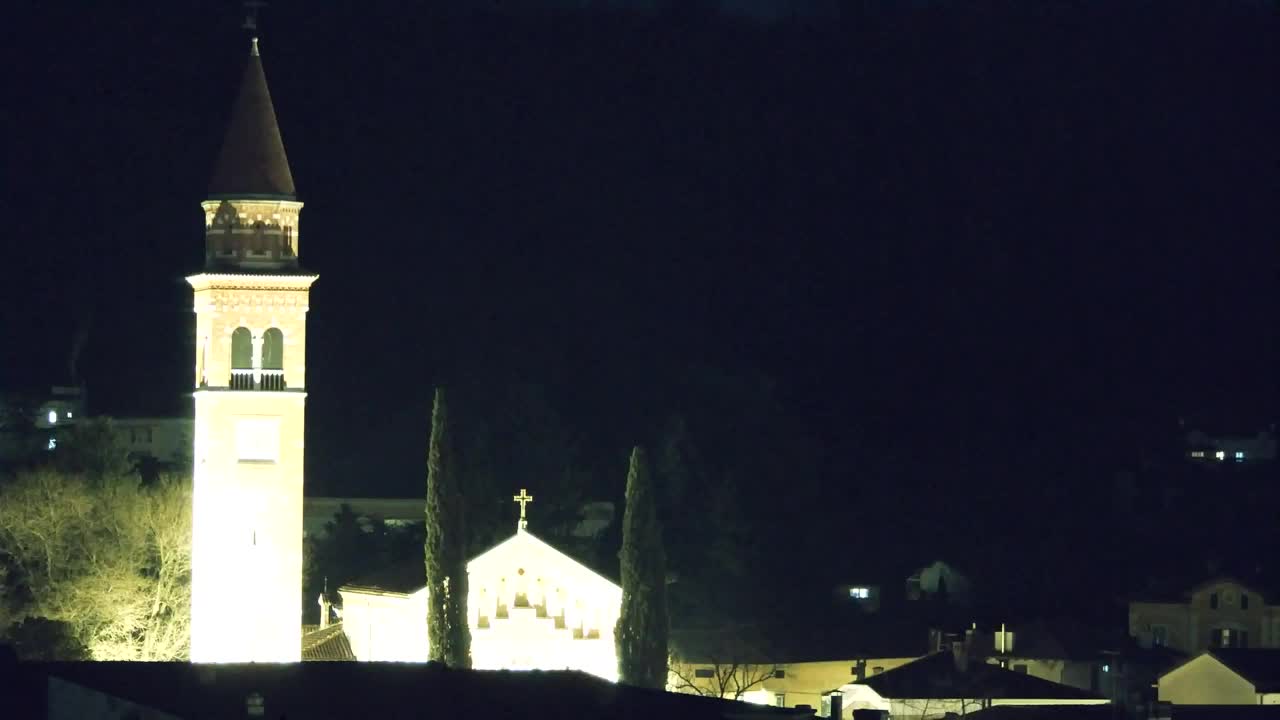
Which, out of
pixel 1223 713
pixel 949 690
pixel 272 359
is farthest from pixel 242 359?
pixel 1223 713

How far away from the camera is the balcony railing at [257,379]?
246ft

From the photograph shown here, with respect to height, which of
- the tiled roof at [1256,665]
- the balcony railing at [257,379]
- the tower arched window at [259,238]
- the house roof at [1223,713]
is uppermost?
the tower arched window at [259,238]

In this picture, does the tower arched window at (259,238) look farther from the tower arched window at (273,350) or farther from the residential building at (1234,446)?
the residential building at (1234,446)

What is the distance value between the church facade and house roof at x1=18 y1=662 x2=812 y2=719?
23964 millimetres

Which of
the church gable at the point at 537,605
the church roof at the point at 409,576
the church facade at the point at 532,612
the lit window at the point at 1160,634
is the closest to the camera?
the church facade at the point at 532,612

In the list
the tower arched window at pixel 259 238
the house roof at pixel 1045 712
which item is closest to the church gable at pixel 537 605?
the tower arched window at pixel 259 238

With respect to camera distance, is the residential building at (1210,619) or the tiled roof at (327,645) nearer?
the tiled roof at (327,645)

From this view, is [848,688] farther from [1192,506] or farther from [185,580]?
[1192,506]

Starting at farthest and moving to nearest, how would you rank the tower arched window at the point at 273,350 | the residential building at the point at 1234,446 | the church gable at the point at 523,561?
1. the residential building at the point at 1234,446
2. the church gable at the point at 523,561
3. the tower arched window at the point at 273,350

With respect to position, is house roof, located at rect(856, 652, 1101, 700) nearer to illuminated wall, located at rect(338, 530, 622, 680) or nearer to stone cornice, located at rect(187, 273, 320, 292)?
illuminated wall, located at rect(338, 530, 622, 680)

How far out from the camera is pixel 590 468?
124312 millimetres

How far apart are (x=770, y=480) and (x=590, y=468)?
6.99 m

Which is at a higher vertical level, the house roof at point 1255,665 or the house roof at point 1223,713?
the house roof at point 1255,665

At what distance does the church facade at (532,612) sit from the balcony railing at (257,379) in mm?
6503
